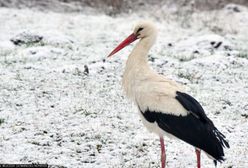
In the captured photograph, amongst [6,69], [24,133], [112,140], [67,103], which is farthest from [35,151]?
[6,69]

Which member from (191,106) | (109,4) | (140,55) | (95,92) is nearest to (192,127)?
(191,106)

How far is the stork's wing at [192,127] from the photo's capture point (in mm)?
5445

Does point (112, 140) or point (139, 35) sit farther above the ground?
point (139, 35)

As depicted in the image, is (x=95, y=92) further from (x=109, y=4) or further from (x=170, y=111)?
(x=109, y=4)

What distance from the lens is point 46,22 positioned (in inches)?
591

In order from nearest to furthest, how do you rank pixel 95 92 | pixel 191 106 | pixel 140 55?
pixel 191 106
pixel 140 55
pixel 95 92

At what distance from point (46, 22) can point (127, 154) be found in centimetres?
909

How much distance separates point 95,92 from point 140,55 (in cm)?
263

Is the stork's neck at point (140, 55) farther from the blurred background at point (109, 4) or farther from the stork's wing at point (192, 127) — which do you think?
the blurred background at point (109, 4)

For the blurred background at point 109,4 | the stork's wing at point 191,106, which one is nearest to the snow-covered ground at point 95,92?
the stork's wing at point 191,106

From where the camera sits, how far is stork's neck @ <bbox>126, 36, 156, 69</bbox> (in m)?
6.33

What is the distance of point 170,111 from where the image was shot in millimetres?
5762

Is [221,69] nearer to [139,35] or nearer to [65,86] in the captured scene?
[65,86]

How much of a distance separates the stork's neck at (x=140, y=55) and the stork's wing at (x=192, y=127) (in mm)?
722
